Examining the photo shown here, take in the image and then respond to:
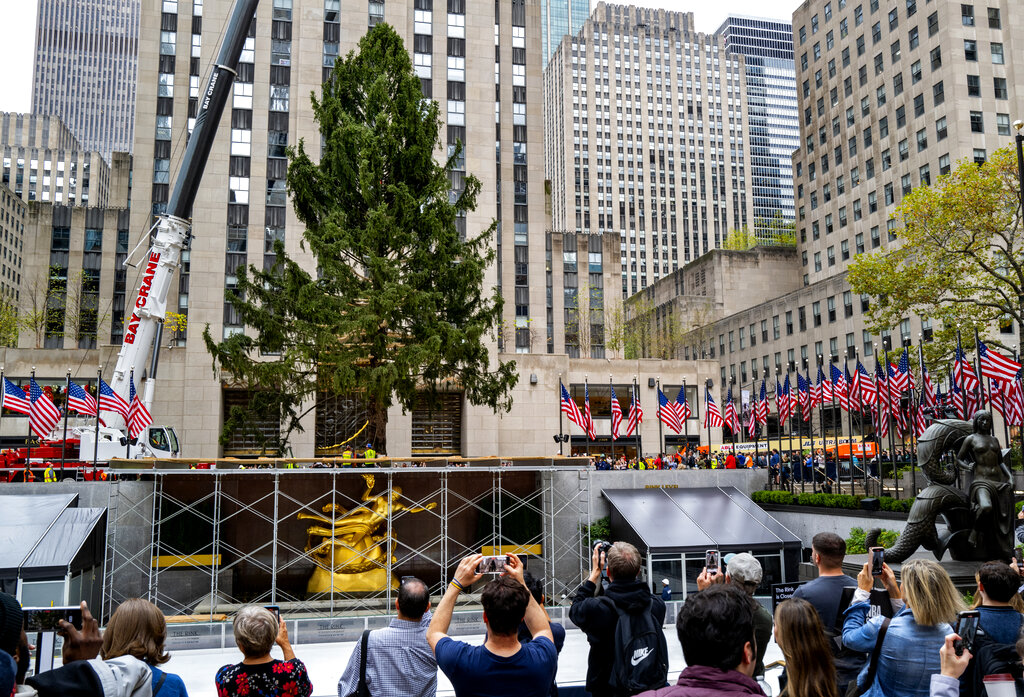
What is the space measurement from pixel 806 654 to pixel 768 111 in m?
179

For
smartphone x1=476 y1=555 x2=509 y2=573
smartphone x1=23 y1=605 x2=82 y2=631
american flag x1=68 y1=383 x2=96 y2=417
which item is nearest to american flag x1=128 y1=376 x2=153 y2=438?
american flag x1=68 y1=383 x2=96 y2=417

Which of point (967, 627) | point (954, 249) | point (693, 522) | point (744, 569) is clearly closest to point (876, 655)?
point (967, 627)

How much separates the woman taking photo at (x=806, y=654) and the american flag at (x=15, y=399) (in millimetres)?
25496

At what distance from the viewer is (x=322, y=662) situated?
17.2 metres

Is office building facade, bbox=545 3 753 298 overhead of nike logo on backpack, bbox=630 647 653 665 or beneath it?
overhead

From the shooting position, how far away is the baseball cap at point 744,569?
614cm

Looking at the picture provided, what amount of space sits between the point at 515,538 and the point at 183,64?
3394cm

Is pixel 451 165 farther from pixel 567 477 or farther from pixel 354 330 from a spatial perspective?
pixel 567 477

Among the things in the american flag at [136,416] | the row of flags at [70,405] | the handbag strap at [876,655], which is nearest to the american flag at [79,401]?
the row of flags at [70,405]

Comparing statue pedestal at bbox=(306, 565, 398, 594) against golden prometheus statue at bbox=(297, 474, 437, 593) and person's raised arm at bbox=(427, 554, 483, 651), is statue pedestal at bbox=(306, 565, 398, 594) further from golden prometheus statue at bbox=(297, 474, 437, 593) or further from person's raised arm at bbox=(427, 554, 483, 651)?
person's raised arm at bbox=(427, 554, 483, 651)

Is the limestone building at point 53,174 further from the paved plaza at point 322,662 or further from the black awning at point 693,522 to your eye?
the paved plaza at point 322,662

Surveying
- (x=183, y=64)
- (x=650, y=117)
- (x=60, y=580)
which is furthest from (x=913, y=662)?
(x=650, y=117)

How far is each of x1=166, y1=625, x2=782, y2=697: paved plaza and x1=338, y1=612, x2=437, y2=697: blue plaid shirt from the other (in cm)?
836

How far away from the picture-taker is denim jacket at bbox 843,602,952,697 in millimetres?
5258
